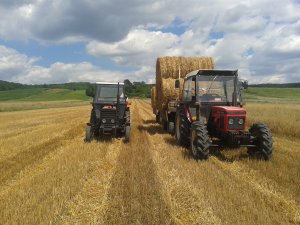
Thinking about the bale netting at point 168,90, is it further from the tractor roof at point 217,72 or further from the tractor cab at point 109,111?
the tractor roof at point 217,72

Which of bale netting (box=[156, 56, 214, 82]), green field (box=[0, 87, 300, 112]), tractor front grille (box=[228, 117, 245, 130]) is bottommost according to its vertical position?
green field (box=[0, 87, 300, 112])

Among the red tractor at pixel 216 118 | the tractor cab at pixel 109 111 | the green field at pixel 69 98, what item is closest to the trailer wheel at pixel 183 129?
the red tractor at pixel 216 118

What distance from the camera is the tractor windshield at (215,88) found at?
1052 centimetres

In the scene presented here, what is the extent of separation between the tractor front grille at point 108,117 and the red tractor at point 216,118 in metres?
2.37

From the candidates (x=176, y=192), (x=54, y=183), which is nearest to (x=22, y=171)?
(x=54, y=183)

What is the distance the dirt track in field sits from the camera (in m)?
5.20

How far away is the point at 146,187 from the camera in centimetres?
652

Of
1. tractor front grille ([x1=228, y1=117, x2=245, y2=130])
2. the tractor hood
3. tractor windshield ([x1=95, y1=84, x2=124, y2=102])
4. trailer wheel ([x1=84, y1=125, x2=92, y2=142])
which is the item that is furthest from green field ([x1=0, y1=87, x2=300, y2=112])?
tractor front grille ([x1=228, y1=117, x2=245, y2=130])

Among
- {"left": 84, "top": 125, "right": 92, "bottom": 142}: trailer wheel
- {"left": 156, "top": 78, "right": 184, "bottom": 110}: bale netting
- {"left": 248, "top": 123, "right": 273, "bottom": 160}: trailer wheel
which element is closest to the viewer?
{"left": 248, "top": 123, "right": 273, "bottom": 160}: trailer wheel

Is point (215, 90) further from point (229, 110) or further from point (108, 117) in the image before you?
point (108, 117)

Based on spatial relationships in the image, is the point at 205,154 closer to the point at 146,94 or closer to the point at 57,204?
the point at 57,204

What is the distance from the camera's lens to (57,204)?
18.5 ft

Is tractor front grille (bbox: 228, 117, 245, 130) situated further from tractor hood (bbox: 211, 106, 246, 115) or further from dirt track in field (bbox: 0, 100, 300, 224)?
dirt track in field (bbox: 0, 100, 300, 224)

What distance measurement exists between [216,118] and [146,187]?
4.01 m
